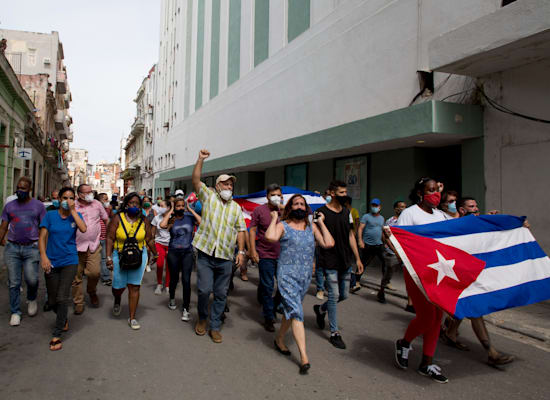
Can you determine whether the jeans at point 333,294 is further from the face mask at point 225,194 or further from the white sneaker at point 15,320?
the white sneaker at point 15,320

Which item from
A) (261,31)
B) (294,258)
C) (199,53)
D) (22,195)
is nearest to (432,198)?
(294,258)

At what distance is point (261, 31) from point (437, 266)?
57.3 feet

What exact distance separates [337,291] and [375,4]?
9.73m

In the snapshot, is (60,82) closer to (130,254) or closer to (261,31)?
Result: (261,31)

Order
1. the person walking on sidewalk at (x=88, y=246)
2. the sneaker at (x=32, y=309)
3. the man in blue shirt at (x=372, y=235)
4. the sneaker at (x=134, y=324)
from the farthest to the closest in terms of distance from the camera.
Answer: the man in blue shirt at (x=372, y=235) < the person walking on sidewalk at (x=88, y=246) < the sneaker at (x=32, y=309) < the sneaker at (x=134, y=324)

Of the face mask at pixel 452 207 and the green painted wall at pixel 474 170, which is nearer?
the face mask at pixel 452 207

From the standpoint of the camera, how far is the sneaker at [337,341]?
477 centimetres

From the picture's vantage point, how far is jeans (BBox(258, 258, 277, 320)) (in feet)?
17.9

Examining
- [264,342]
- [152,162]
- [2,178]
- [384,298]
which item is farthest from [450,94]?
[152,162]

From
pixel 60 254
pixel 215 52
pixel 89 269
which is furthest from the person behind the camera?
pixel 215 52

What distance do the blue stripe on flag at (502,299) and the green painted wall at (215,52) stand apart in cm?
2291

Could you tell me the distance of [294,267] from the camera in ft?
14.2

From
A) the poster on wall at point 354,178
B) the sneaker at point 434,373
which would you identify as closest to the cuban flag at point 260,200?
the poster on wall at point 354,178

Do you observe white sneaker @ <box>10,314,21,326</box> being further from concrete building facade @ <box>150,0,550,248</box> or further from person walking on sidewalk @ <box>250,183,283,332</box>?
concrete building facade @ <box>150,0,550,248</box>
